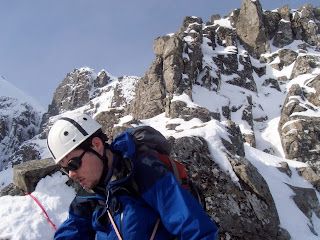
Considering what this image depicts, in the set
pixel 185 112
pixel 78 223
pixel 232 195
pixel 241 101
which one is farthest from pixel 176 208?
pixel 241 101

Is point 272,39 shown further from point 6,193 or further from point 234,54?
point 6,193

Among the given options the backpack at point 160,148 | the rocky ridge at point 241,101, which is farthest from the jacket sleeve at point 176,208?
the rocky ridge at point 241,101

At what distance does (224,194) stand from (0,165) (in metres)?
194

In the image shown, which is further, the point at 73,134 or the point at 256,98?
the point at 256,98

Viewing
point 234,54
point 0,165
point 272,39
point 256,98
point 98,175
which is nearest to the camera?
point 98,175

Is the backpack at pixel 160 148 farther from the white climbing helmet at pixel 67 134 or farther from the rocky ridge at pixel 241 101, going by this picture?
the rocky ridge at pixel 241 101

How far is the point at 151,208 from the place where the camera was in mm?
3924

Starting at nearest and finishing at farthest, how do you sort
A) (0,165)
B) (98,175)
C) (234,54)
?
(98,175) → (234,54) → (0,165)

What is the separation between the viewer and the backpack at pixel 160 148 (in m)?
4.20

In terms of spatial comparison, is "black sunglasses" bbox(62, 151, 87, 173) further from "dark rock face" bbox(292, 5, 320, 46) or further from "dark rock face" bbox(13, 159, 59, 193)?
"dark rock face" bbox(292, 5, 320, 46)

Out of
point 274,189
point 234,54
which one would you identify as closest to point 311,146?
point 234,54

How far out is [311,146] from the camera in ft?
175

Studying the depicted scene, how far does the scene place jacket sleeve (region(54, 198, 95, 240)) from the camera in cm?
457

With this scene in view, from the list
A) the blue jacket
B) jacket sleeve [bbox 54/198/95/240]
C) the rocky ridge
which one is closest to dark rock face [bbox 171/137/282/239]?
the rocky ridge
